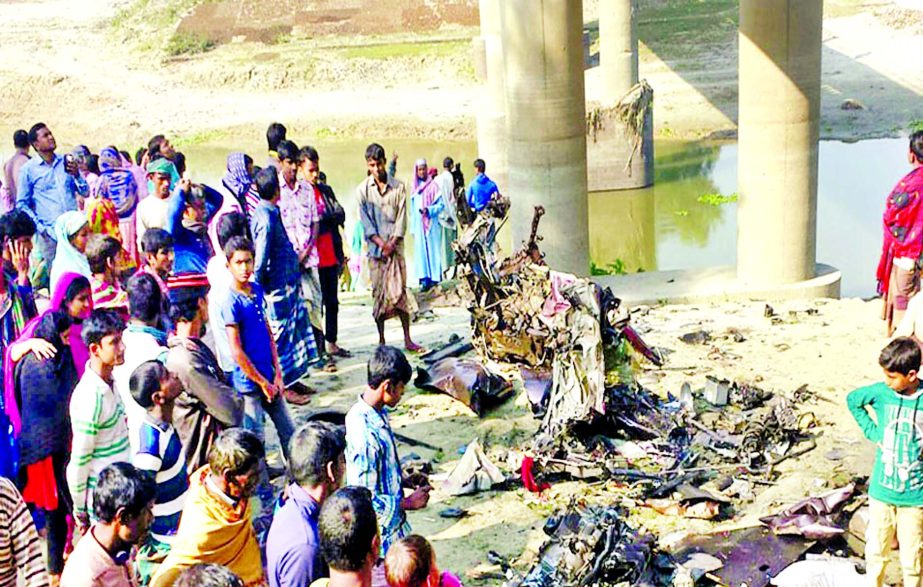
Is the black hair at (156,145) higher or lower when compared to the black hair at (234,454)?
higher

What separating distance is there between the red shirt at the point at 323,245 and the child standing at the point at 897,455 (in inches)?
203

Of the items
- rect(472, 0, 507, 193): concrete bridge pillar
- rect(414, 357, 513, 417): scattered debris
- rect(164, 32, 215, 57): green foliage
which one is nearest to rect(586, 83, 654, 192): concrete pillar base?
rect(472, 0, 507, 193): concrete bridge pillar

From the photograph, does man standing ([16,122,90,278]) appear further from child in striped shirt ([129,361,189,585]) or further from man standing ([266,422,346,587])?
man standing ([266,422,346,587])

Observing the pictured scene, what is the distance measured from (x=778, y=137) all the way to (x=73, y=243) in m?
7.35

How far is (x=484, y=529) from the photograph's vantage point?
6.81m

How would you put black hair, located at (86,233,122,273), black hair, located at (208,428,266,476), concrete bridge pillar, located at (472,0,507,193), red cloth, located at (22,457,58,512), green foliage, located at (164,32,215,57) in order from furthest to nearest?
1. green foliage, located at (164,32,215,57)
2. concrete bridge pillar, located at (472,0,507,193)
3. black hair, located at (86,233,122,273)
4. red cloth, located at (22,457,58,512)
5. black hair, located at (208,428,266,476)

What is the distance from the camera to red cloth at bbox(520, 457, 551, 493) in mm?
7195

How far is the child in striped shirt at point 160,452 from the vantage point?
4.95 metres

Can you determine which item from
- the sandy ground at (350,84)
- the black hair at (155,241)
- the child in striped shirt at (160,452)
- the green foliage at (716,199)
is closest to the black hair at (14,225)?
the black hair at (155,241)

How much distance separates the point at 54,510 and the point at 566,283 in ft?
13.4

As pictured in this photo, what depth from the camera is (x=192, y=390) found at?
546cm

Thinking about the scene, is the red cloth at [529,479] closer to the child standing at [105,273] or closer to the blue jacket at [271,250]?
the blue jacket at [271,250]

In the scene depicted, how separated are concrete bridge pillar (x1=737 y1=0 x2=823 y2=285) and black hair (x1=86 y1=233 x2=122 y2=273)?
7248mm

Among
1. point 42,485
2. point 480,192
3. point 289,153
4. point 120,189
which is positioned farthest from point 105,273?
point 480,192
